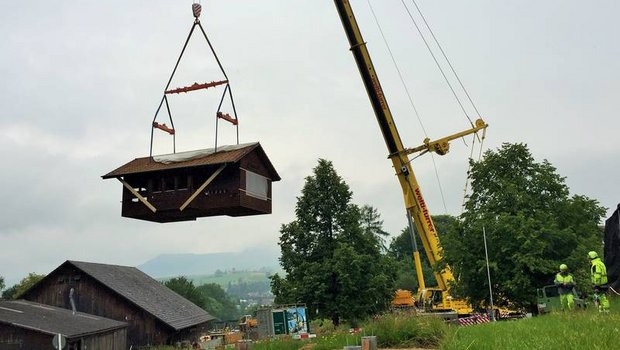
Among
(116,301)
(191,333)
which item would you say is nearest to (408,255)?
(191,333)

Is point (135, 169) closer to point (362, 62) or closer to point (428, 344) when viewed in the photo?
point (428, 344)

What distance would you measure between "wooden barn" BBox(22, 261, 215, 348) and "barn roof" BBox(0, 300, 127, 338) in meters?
1.41

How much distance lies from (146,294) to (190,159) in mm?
31731

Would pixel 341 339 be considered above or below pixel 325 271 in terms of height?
below

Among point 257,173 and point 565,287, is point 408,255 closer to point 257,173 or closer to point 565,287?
point 565,287

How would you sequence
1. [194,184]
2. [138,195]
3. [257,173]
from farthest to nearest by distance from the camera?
1. [257,173]
2. [138,195]
3. [194,184]

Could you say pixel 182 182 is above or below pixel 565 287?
above

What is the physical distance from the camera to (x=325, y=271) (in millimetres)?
33000

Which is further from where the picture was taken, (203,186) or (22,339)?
(22,339)

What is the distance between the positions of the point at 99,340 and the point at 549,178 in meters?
25.7

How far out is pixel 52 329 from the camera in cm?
2892

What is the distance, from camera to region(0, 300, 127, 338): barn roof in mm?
28984

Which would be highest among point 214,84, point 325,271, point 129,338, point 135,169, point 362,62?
point 362,62

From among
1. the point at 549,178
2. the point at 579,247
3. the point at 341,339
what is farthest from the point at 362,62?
the point at 341,339
